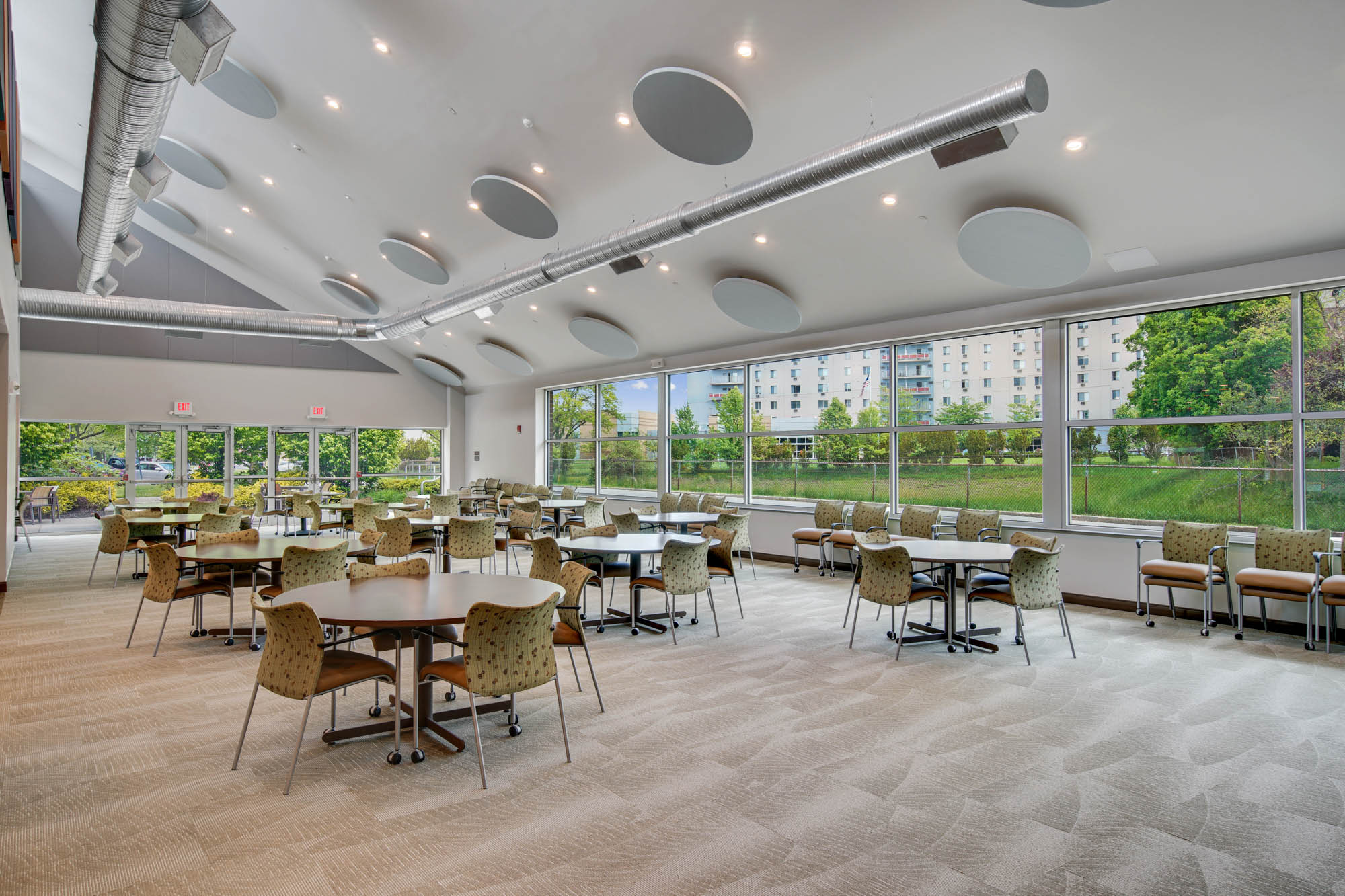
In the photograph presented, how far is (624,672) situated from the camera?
5223 mm

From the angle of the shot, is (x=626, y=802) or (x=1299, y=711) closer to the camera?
(x=626, y=802)

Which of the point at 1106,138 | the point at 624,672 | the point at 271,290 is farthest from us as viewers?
the point at 271,290

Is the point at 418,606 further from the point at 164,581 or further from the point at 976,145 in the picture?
the point at 976,145

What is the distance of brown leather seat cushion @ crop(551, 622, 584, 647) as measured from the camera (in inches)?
164

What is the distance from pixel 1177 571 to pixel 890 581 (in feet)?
10.1

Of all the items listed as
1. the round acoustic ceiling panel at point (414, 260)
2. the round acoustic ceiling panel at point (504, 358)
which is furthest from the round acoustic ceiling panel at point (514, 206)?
the round acoustic ceiling panel at point (504, 358)

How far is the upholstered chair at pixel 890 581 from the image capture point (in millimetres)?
5523

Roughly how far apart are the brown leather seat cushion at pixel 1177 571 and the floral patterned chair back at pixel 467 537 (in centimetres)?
680

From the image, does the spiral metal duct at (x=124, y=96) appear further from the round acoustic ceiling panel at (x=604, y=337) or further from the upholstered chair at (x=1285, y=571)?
the upholstered chair at (x=1285, y=571)

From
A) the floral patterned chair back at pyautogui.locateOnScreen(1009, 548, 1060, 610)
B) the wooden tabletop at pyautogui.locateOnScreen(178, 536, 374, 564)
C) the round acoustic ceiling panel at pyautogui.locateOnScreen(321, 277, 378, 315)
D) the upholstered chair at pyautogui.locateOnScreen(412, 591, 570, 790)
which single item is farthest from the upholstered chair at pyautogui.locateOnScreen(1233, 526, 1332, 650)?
the round acoustic ceiling panel at pyautogui.locateOnScreen(321, 277, 378, 315)

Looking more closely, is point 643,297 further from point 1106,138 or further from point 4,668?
point 4,668

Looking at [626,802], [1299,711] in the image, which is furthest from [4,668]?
[1299,711]

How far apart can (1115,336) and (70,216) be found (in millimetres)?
18347

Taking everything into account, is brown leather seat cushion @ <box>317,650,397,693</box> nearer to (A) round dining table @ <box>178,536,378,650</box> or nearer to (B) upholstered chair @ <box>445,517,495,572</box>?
(A) round dining table @ <box>178,536,378,650</box>
